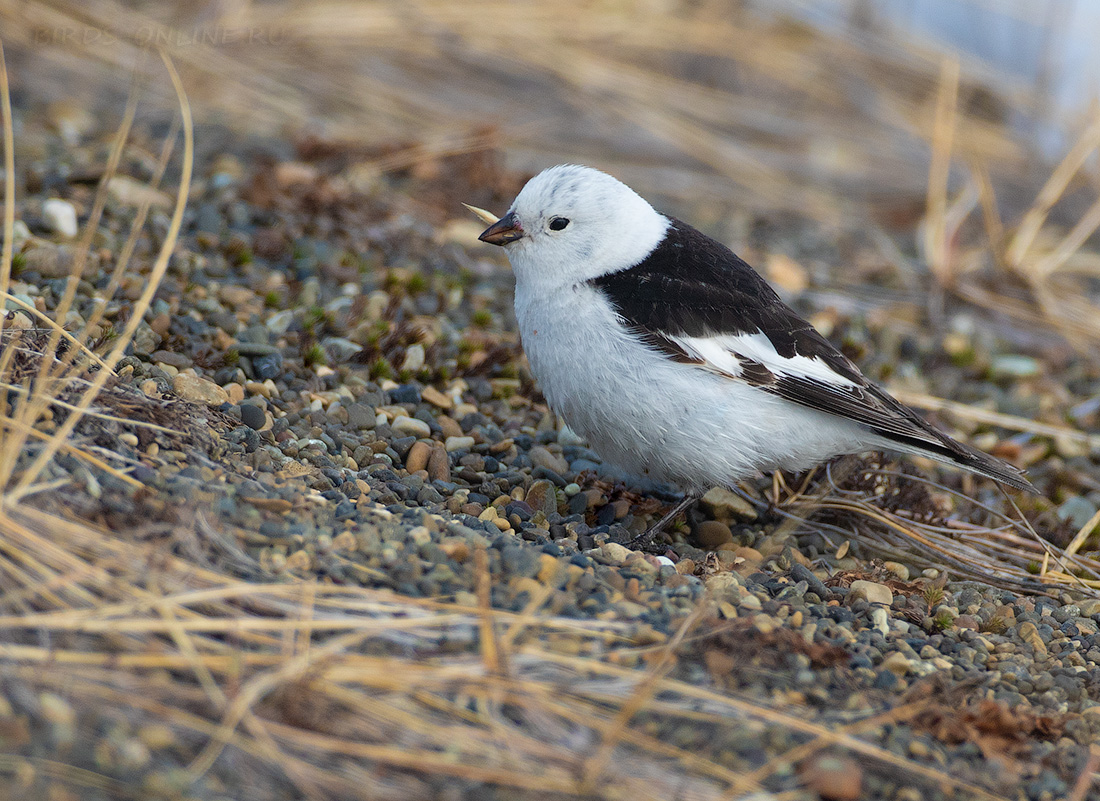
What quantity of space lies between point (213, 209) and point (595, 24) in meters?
3.13

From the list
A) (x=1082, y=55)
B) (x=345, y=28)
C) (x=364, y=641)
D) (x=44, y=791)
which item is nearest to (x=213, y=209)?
(x=345, y=28)

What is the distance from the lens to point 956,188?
6.26 metres

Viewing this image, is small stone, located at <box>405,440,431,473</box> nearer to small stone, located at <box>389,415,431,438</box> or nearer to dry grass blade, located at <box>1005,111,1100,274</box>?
small stone, located at <box>389,415,431,438</box>

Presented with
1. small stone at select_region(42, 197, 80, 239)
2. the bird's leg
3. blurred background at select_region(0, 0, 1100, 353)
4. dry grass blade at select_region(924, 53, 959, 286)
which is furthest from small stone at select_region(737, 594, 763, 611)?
dry grass blade at select_region(924, 53, 959, 286)

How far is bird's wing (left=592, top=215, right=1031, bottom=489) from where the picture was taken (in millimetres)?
2834

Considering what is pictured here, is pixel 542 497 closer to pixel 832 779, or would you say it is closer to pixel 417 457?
pixel 417 457

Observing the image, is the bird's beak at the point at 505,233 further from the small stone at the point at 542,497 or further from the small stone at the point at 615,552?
the small stone at the point at 615,552

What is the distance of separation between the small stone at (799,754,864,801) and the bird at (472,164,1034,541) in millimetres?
1104

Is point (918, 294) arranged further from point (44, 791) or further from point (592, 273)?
point (44, 791)

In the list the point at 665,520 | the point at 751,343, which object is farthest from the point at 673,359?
the point at 665,520

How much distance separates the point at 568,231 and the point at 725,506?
973 millimetres

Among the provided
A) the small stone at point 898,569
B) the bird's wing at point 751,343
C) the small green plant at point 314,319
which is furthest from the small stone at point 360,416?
the small stone at point 898,569

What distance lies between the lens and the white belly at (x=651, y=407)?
2.79m

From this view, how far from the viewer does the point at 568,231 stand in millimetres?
3057
